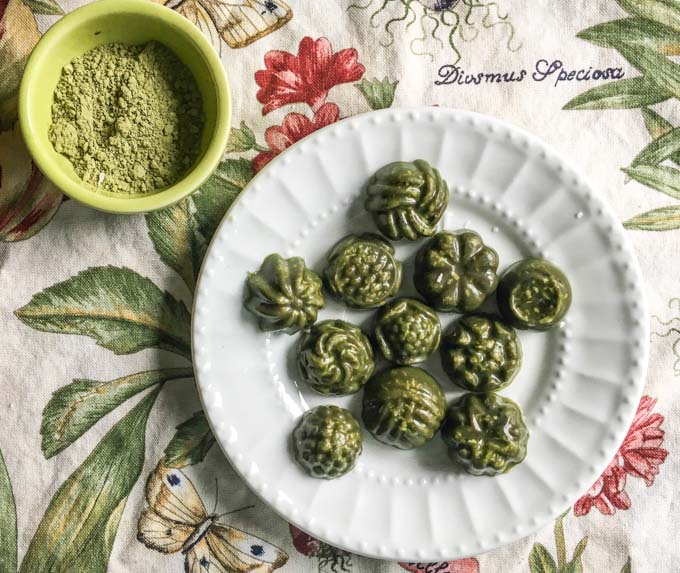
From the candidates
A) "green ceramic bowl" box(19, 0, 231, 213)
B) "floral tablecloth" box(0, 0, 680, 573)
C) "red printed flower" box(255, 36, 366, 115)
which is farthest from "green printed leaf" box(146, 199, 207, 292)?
"red printed flower" box(255, 36, 366, 115)

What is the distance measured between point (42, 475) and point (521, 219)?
2.94 ft

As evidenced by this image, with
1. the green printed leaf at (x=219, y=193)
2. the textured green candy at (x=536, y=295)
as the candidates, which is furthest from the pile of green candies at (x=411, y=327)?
the green printed leaf at (x=219, y=193)

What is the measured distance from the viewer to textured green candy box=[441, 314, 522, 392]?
3.38ft

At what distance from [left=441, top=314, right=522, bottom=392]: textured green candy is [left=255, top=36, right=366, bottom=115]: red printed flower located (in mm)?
442

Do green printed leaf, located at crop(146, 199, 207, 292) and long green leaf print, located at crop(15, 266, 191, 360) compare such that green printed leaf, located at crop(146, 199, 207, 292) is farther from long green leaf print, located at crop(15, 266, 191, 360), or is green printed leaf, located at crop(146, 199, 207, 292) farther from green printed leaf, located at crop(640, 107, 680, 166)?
green printed leaf, located at crop(640, 107, 680, 166)

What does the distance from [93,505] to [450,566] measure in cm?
61

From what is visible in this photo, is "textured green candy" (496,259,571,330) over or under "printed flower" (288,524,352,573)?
over

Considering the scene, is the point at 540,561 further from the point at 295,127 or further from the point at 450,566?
the point at 295,127

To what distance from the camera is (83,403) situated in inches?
44.9

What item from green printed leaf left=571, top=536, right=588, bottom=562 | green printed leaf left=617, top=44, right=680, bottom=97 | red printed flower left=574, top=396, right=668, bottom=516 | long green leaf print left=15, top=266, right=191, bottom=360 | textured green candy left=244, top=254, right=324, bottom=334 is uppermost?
green printed leaf left=617, top=44, right=680, bottom=97

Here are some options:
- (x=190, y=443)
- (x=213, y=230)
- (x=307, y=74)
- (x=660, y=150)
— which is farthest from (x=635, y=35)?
(x=190, y=443)

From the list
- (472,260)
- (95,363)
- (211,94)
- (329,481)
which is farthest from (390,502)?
(211,94)

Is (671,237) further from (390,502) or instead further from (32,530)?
(32,530)

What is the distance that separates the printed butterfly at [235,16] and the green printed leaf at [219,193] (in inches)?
8.0
